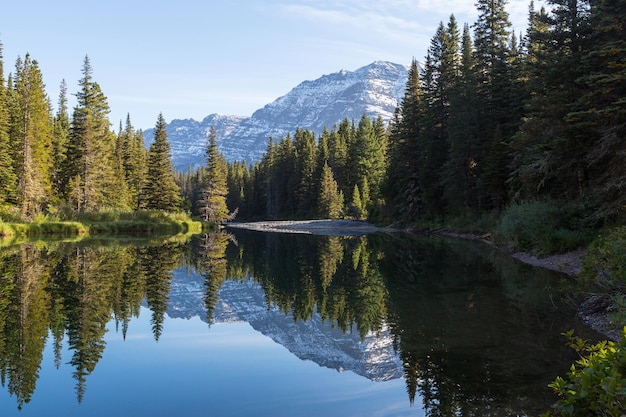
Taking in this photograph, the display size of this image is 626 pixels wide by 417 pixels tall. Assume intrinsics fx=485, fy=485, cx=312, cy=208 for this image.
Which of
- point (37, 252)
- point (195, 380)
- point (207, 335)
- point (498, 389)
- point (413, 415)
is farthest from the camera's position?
point (37, 252)

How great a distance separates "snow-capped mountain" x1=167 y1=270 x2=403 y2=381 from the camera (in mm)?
8875

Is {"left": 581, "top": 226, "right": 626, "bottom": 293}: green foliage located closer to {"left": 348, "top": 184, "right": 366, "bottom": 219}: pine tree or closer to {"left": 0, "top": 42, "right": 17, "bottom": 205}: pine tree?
{"left": 0, "top": 42, "right": 17, "bottom": 205}: pine tree

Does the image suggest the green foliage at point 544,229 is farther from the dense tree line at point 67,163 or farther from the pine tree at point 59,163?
the pine tree at point 59,163

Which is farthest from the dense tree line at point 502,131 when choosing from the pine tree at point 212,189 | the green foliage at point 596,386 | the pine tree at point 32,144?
the pine tree at point 32,144

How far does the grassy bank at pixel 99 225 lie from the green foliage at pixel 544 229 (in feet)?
111

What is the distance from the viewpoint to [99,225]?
46781mm

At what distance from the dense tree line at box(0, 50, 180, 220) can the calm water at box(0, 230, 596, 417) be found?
31307 millimetres

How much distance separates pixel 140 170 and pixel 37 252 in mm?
46756

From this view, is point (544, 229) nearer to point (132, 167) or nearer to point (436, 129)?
point (436, 129)

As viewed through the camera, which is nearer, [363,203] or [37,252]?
[37,252]

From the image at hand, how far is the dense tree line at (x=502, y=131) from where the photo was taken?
1997 cm

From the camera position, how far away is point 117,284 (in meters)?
16.0

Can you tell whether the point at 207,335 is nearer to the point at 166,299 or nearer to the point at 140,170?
Answer: the point at 166,299

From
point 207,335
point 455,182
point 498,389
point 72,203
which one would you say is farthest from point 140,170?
point 498,389
